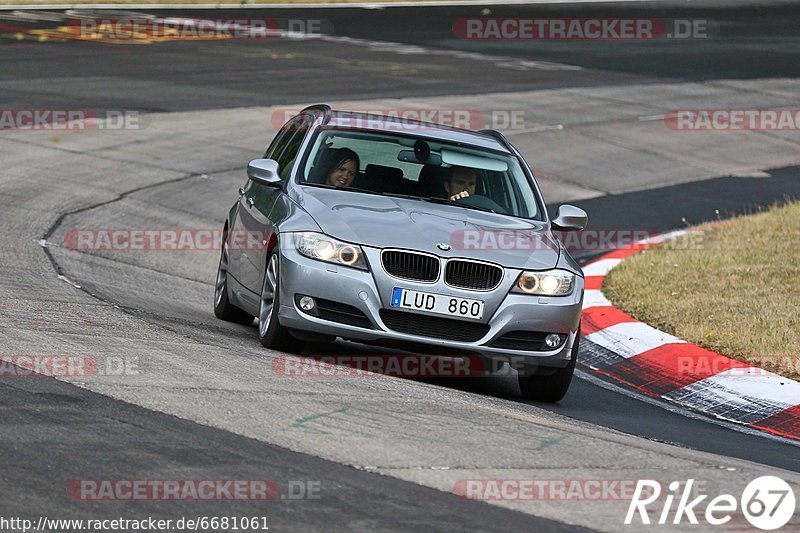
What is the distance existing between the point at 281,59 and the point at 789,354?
Result: 17.5 metres

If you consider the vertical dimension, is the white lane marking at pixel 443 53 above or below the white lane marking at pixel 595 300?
above

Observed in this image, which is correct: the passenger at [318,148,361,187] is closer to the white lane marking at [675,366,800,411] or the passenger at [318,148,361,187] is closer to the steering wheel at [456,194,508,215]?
the steering wheel at [456,194,508,215]

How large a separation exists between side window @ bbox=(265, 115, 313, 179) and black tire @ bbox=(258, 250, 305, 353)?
3.22 feet

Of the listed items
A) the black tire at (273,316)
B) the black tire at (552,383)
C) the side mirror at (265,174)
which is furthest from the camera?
the side mirror at (265,174)

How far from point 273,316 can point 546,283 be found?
1.65 metres

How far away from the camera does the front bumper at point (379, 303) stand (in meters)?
8.18

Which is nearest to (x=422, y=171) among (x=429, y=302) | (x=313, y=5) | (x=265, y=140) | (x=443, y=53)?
(x=429, y=302)

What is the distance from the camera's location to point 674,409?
9062 millimetres

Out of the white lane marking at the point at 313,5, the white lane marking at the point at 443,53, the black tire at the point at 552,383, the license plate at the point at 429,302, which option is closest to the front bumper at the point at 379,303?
the license plate at the point at 429,302

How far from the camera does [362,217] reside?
8578 mm

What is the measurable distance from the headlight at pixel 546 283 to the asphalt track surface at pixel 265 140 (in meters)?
0.68

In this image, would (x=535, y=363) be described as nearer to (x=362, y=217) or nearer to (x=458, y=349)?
(x=458, y=349)

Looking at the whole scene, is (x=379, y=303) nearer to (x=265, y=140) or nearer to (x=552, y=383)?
(x=552, y=383)

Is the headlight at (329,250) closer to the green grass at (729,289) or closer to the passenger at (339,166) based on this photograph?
the passenger at (339,166)
